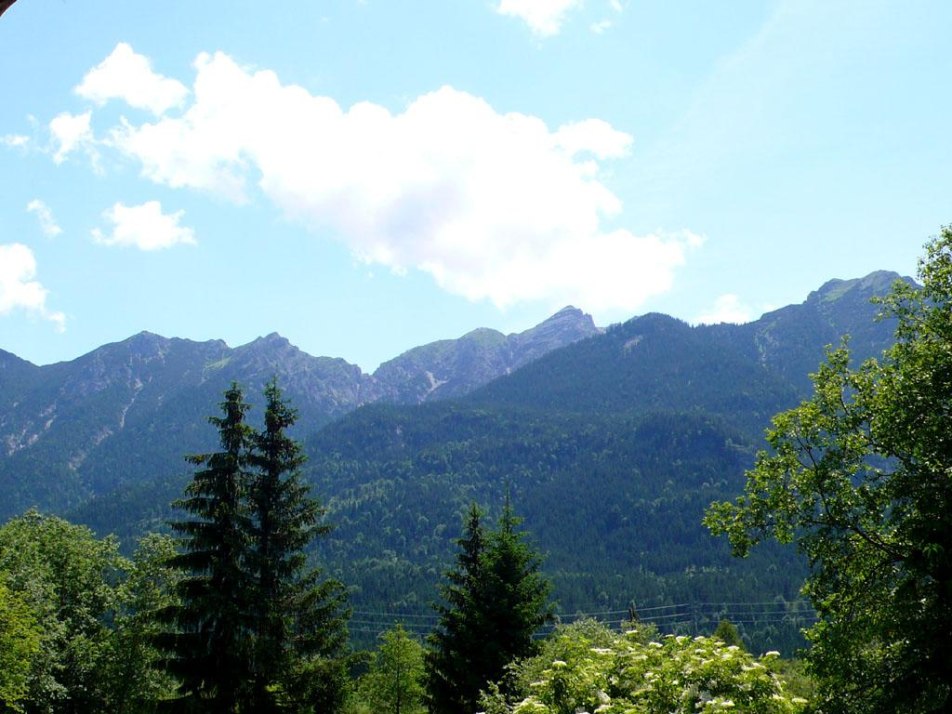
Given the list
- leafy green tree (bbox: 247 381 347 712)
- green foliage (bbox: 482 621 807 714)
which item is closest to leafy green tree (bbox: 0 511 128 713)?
leafy green tree (bbox: 247 381 347 712)

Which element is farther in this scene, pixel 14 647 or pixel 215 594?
pixel 14 647

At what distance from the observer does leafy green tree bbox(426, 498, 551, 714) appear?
92.8 feet

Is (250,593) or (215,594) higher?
(215,594)

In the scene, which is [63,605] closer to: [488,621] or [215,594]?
[215,594]

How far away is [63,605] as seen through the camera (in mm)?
45656

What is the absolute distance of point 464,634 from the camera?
29328 millimetres

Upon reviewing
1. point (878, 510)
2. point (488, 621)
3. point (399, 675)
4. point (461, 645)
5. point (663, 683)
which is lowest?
point (399, 675)

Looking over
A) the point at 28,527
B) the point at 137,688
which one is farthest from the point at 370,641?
the point at 137,688

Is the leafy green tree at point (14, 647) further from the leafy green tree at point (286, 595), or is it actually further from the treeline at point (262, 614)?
the leafy green tree at point (286, 595)

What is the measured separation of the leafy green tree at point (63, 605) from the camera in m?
36.8

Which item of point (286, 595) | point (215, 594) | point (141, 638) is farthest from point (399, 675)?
point (215, 594)

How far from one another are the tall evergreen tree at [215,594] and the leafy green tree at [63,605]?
13298mm

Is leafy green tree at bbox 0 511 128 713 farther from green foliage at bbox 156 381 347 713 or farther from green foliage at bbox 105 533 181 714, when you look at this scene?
green foliage at bbox 156 381 347 713

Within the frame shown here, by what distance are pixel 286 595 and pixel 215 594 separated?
430 cm
